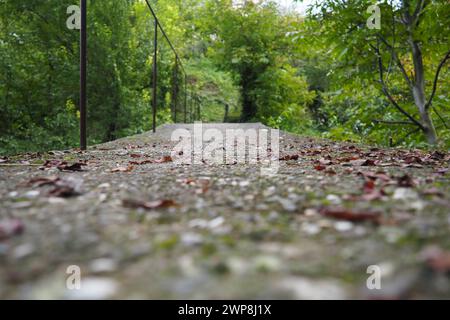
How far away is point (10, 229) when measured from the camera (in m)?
0.88

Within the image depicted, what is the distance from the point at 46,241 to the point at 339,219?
2.46 feet

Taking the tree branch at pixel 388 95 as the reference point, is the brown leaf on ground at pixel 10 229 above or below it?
below

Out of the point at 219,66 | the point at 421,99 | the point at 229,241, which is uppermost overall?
the point at 219,66

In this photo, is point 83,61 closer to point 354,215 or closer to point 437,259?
point 354,215

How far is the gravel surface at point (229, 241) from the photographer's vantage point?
0.65 metres

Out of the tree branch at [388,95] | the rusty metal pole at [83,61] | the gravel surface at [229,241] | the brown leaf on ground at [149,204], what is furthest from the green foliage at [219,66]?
the brown leaf on ground at [149,204]

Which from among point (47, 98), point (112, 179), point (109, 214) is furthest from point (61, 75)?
point (109, 214)

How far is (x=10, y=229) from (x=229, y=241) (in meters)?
0.55

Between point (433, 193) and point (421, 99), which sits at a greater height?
point (421, 99)

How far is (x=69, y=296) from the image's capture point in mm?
639

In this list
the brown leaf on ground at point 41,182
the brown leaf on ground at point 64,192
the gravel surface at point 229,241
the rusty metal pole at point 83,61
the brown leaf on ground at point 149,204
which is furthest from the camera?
the rusty metal pole at point 83,61

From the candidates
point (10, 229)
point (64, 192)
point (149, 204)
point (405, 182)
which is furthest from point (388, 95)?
point (10, 229)

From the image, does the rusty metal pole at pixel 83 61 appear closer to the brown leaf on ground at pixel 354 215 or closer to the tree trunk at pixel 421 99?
the brown leaf on ground at pixel 354 215
